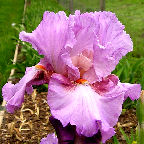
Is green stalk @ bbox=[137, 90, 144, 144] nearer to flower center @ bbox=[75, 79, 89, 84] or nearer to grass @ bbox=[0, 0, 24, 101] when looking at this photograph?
flower center @ bbox=[75, 79, 89, 84]

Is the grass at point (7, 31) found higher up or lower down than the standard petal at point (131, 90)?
higher up

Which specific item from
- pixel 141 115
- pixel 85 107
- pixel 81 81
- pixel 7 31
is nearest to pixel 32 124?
pixel 141 115

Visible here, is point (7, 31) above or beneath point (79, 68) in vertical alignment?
above

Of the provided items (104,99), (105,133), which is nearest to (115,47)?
(104,99)

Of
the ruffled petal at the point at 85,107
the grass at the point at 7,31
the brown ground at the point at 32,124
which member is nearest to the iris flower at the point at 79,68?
the ruffled petal at the point at 85,107

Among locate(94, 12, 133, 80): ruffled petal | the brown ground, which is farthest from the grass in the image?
locate(94, 12, 133, 80): ruffled petal

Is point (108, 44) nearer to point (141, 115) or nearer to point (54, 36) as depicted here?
point (54, 36)

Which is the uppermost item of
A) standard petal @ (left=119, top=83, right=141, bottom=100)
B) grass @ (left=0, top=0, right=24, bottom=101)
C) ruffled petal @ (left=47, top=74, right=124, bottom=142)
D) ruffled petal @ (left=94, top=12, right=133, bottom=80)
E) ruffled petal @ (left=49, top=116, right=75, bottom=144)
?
grass @ (left=0, top=0, right=24, bottom=101)

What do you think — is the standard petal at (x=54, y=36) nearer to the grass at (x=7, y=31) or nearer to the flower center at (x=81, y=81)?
the flower center at (x=81, y=81)
